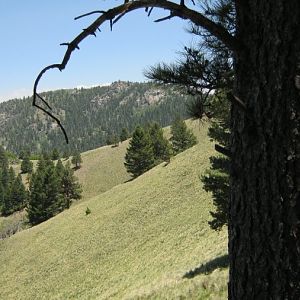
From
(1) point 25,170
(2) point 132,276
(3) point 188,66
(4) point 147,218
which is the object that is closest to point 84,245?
(4) point 147,218

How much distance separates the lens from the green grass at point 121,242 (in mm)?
26391

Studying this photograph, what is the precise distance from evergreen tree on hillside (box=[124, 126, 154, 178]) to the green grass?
12.1 metres

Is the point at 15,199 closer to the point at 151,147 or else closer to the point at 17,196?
the point at 17,196

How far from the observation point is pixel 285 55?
2148mm

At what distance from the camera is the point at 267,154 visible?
223cm

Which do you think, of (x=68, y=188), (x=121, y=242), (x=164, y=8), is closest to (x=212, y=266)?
(x=164, y=8)

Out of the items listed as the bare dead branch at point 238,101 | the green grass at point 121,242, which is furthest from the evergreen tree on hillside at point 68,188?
the bare dead branch at point 238,101

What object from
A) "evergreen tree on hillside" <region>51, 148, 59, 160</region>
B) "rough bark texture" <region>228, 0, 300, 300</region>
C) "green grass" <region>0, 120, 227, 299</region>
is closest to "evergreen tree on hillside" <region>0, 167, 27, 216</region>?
"green grass" <region>0, 120, 227, 299</region>

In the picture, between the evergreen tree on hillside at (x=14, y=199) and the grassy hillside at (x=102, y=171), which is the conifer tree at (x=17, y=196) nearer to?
the evergreen tree on hillside at (x=14, y=199)

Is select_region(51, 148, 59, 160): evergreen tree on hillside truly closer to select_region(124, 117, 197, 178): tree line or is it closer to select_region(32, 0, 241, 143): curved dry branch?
select_region(124, 117, 197, 178): tree line

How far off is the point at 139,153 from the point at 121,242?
31.3 metres

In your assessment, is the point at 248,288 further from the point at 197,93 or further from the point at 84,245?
the point at 84,245

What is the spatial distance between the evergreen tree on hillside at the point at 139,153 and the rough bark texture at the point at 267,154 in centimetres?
6467

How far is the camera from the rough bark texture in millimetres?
2141
